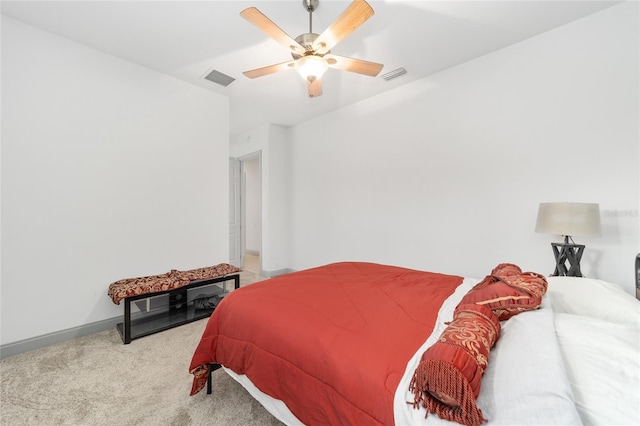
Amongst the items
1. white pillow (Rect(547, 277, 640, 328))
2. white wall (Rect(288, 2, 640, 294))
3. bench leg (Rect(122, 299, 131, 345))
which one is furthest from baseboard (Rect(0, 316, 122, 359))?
white pillow (Rect(547, 277, 640, 328))

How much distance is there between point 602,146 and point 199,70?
13.1ft

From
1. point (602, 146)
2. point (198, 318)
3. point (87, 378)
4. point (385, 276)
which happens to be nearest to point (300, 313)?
point (385, 276)

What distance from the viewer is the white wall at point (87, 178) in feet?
7.31

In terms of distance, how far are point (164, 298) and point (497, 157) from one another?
3.98 metres

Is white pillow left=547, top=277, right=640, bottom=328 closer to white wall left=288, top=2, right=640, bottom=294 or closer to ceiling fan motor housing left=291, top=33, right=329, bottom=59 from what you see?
white wall left=288, top=2, right=640, bottom=294

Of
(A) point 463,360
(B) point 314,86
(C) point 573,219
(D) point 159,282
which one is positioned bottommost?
(D) point 159,282

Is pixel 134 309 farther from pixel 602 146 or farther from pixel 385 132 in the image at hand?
pixel 602 146

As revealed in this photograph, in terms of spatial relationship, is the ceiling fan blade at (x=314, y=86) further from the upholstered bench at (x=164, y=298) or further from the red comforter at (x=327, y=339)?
the upholstered bench at (x=164, y=298)

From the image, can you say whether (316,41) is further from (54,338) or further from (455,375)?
(54,338)

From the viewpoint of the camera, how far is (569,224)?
6.37 ft

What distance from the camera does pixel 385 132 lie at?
11.8ft

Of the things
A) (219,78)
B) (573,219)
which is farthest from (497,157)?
(219,78)

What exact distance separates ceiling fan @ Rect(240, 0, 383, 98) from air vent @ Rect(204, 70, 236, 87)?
116 cm

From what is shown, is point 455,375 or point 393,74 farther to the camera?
point 393,74
